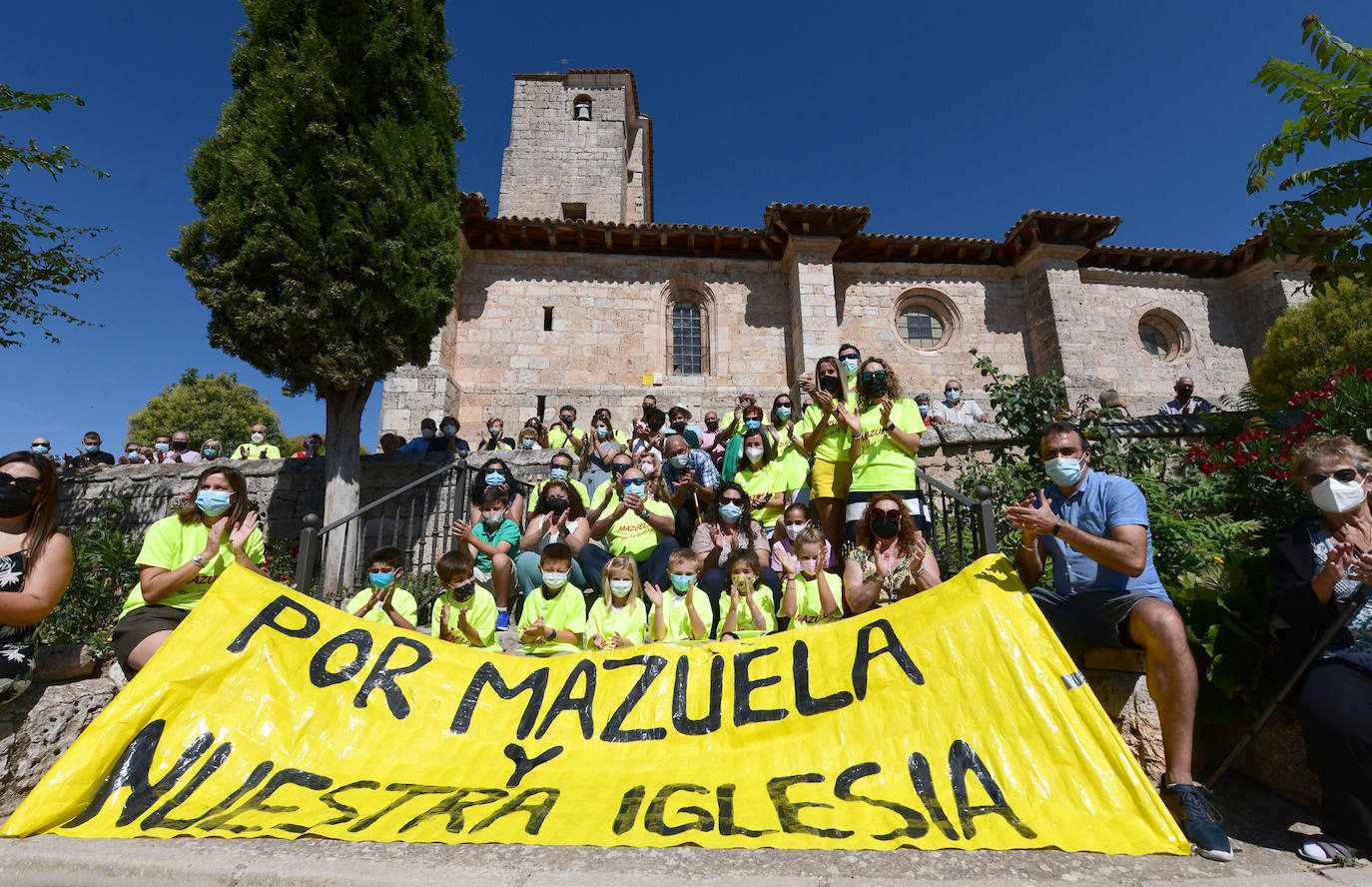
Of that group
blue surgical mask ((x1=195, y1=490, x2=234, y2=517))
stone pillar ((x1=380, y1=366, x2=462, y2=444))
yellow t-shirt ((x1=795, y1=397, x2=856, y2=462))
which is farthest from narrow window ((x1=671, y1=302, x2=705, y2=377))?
blue surgical mask ((x1=195, y1=490, x2=234, y2=517))

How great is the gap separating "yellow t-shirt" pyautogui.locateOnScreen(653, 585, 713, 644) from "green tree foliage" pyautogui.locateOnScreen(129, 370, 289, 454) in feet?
101

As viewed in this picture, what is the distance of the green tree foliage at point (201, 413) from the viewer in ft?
91.9

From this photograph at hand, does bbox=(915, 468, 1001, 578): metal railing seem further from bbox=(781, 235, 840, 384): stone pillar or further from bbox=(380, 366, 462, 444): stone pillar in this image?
bbox=(380, 366, 462, 444): stone pillar

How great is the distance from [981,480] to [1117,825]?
4512mm

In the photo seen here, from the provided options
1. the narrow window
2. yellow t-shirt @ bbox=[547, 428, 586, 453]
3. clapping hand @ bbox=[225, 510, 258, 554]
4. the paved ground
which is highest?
the narrow window

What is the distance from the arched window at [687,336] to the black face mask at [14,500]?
1194 centimetres

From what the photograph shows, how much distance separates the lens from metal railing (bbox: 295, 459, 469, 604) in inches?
235

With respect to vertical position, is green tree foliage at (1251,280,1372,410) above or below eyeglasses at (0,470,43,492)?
above

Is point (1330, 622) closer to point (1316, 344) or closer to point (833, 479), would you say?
point (833, 479)

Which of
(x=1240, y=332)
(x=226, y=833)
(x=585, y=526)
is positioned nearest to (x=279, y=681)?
(x=226, y=833)

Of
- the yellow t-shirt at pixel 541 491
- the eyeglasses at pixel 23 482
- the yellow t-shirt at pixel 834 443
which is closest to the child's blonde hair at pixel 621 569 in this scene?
the yellow t-shirt at pixel 541 491

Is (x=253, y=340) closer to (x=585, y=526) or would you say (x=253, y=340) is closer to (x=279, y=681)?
(x=585, y=526)

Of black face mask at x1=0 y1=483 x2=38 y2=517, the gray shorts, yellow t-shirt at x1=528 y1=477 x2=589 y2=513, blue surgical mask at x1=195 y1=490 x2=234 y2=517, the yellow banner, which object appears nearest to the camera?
the yellow banner

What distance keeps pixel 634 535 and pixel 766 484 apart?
144cm
